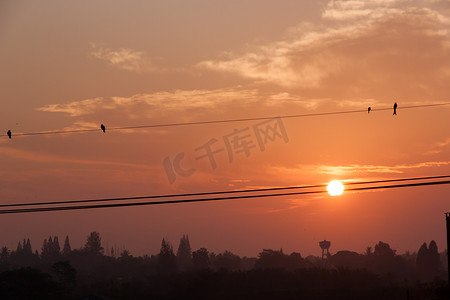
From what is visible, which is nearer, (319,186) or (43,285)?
(319,186)

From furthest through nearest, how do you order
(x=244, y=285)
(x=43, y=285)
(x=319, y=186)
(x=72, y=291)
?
1. (x=244, y=285)
2. (x=72, y=291)
3. (x=43, y=285)
4. (x=319, y=186)

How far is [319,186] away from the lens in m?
33.9

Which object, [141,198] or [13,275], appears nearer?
[141,198]

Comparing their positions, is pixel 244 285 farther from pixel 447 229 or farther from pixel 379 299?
pixel 447 229

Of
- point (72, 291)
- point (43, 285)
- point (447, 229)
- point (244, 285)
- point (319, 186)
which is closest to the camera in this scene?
point (319, 186)

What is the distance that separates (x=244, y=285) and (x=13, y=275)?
52662 millimetres

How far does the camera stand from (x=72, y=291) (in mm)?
142125

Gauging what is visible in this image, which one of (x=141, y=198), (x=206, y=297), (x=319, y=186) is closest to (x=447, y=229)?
(x=319, y=186)

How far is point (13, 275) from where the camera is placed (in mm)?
128375

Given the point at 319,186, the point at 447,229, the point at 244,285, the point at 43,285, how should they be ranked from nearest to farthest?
the point at 319,186 → the point at 447,229 → the point at 43,285 → the point at 244,285

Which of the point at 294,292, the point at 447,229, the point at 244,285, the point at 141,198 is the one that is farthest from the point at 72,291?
the point at 141,198

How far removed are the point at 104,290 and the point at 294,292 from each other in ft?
142

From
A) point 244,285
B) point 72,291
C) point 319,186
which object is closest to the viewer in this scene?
point 319,186

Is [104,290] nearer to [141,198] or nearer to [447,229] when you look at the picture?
[447,229]
